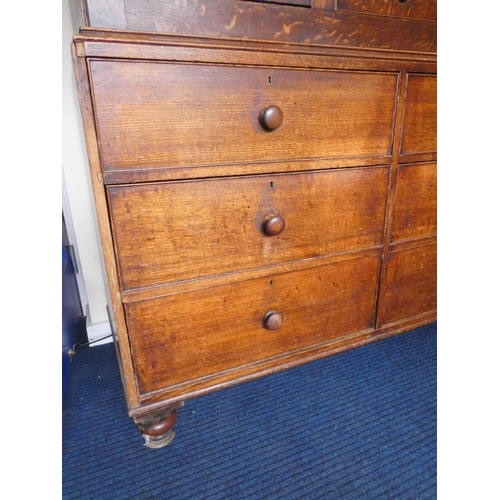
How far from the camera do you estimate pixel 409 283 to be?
1093 mm

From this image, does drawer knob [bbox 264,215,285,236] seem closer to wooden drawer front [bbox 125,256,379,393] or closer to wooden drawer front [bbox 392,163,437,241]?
wooden drawer front [bbox 125,256,379,393]

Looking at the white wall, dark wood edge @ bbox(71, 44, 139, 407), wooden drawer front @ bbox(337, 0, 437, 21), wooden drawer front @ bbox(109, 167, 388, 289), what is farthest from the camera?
the white wall

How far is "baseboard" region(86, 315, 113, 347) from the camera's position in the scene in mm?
1383

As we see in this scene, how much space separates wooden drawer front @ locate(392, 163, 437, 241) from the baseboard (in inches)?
43.4

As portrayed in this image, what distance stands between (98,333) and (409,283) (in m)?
1.14

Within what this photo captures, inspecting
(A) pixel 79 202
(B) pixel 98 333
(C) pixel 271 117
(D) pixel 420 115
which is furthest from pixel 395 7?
(B) pixel 98 333

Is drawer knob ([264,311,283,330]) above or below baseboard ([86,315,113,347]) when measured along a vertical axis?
above

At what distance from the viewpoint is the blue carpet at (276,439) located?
859 millimetres

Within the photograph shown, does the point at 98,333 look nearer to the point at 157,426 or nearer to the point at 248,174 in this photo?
the point at 157,426

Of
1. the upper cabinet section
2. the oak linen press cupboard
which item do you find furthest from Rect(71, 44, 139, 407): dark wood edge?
the upper cabinet section

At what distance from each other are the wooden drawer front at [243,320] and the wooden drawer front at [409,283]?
0.19ft

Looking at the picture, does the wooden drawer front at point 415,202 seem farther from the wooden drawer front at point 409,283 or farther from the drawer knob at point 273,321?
the drawer knob at point 273,321

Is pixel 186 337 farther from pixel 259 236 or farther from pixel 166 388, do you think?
pixel 259 236
